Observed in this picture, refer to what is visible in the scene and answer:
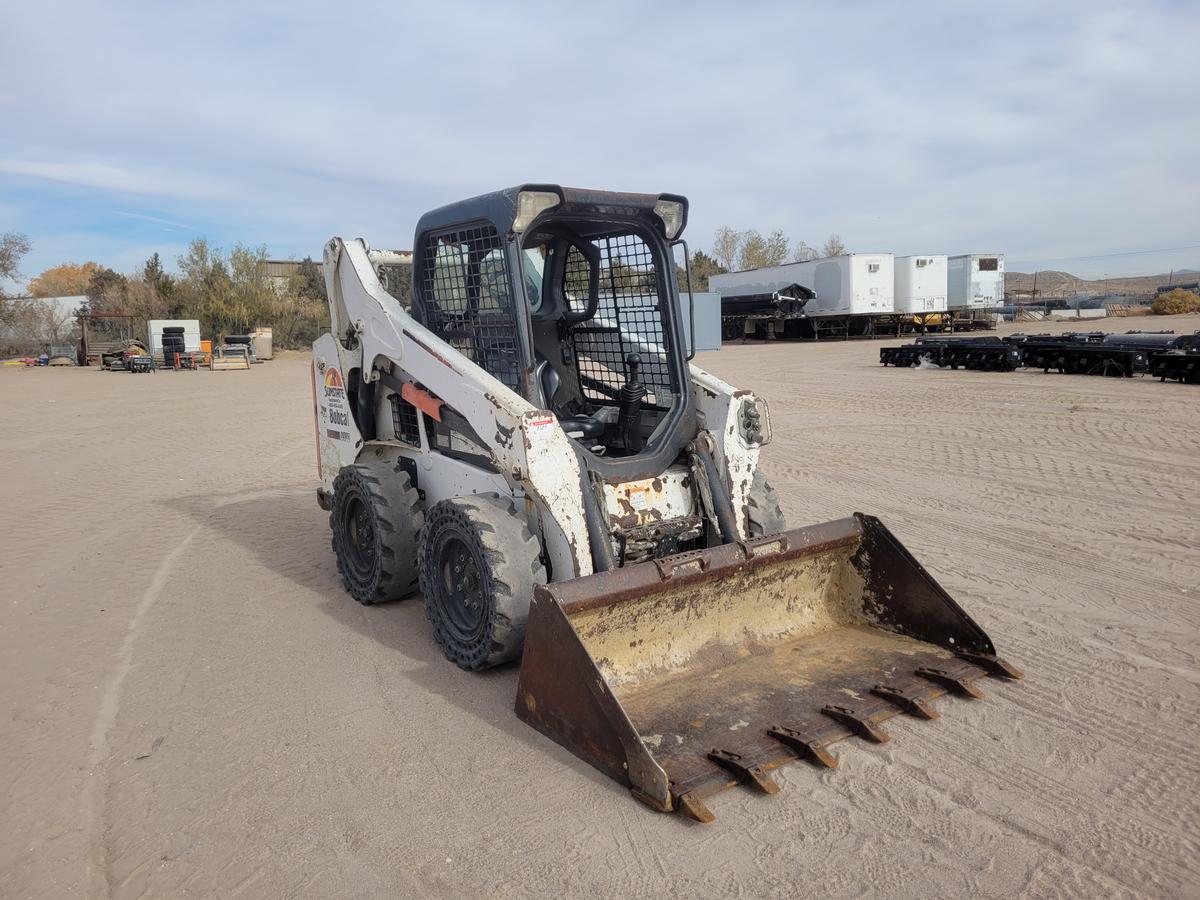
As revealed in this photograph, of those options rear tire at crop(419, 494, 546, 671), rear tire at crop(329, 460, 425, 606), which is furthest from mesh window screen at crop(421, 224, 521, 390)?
rear tire at crop(329, 460, 425, 606)

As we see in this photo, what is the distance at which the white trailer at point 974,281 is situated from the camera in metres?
36.2

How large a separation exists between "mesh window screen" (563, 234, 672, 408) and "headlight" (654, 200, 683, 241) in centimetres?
18

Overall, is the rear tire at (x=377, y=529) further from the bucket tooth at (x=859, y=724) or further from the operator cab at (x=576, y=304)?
the bucket tooth at (x=859, y=724)

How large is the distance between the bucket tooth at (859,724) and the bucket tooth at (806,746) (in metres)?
0.21

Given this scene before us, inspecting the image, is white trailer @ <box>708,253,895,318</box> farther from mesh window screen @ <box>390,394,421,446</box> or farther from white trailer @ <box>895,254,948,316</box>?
mesh window screen @ <box>390,394,421,446</box>

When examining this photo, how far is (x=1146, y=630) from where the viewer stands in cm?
481

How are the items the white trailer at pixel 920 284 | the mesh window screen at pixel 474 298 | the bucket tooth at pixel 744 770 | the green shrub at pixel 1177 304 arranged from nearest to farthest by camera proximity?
1. the bucket tooth at pixel 744 770
2. the mesh window screen at pixel 474 298
3. the white trailer at pixel 920 284
4. the green shrub at pixel 1177 304

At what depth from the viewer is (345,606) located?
5742 millimetres

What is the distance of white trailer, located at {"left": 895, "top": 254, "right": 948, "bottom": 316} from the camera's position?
34.8 m

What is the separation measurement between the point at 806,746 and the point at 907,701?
0.62 metres

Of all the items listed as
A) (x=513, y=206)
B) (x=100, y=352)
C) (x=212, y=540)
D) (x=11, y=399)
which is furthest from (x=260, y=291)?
(x=513, y=206)

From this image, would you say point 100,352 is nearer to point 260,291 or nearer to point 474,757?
point 260,291

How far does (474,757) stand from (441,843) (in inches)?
23.4

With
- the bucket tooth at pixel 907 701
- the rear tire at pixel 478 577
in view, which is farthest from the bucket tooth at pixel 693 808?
the rear tire at pixel 478 577
